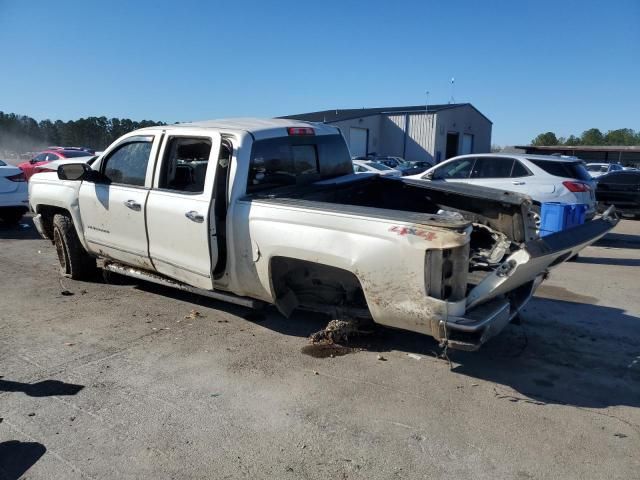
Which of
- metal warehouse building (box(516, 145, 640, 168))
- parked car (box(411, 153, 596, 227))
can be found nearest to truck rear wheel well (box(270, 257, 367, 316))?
parked car (box(411, 153, 596, 227))

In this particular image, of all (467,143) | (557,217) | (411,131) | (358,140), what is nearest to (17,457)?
(557,217)

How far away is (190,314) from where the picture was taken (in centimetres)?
550

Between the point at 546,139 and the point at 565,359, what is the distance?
4314 inches

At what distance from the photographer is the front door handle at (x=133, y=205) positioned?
5.25 metres

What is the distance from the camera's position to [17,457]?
301 cm

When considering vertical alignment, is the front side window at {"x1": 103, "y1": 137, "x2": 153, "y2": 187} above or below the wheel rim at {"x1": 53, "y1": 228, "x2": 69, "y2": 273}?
above

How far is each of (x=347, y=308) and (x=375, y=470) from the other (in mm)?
1650

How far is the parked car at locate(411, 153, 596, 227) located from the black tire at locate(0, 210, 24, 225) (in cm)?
874

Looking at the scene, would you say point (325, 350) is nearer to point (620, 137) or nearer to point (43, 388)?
point (43, 388)

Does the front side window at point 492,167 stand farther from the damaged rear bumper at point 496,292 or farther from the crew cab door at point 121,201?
the crew cab door at point 121,201

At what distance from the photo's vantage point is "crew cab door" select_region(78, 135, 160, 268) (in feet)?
17.4

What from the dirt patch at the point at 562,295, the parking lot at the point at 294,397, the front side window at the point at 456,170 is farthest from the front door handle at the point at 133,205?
the front side window at the point at 456,170

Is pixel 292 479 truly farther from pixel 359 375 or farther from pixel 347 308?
pixel 347 308

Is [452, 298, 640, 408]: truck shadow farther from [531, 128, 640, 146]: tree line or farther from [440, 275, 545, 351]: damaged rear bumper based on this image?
[531, 128, 640, 146]: tree line
